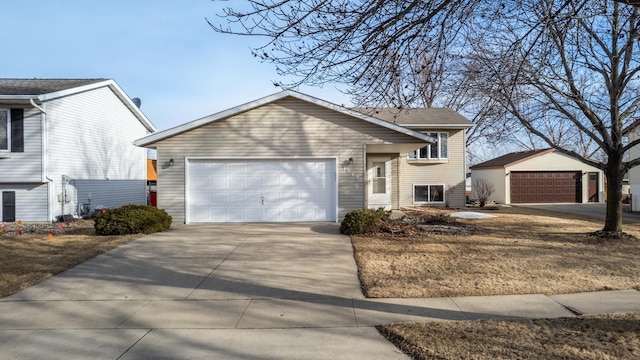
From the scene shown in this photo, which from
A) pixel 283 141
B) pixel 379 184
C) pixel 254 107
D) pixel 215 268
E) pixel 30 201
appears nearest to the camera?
pixel 215 268

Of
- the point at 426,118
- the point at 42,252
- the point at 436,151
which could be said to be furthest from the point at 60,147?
the point at 436,151

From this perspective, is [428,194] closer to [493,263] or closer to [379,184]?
[379,184]

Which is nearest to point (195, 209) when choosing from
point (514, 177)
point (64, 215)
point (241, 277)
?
point (64, 215)

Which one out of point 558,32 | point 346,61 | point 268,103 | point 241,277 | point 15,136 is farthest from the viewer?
point 15,136

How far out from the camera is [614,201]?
37.3ft

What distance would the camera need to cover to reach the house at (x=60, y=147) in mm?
14773

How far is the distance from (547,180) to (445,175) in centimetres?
983

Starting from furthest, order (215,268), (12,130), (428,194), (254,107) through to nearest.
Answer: (428,194)
(12,130)
(254,107)
(215,268)

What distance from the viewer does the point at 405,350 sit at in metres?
4.21

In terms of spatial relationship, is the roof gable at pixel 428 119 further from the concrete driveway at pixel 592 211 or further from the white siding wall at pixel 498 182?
the white siding wall at pixel 498 182

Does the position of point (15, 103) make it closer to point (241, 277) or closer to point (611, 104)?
point (241, 277)

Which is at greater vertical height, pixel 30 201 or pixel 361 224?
pixel 30 201

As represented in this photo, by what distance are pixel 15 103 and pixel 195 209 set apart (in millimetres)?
7602

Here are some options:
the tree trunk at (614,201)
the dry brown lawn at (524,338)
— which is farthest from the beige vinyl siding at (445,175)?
the dry brown lawn at (524,338)
